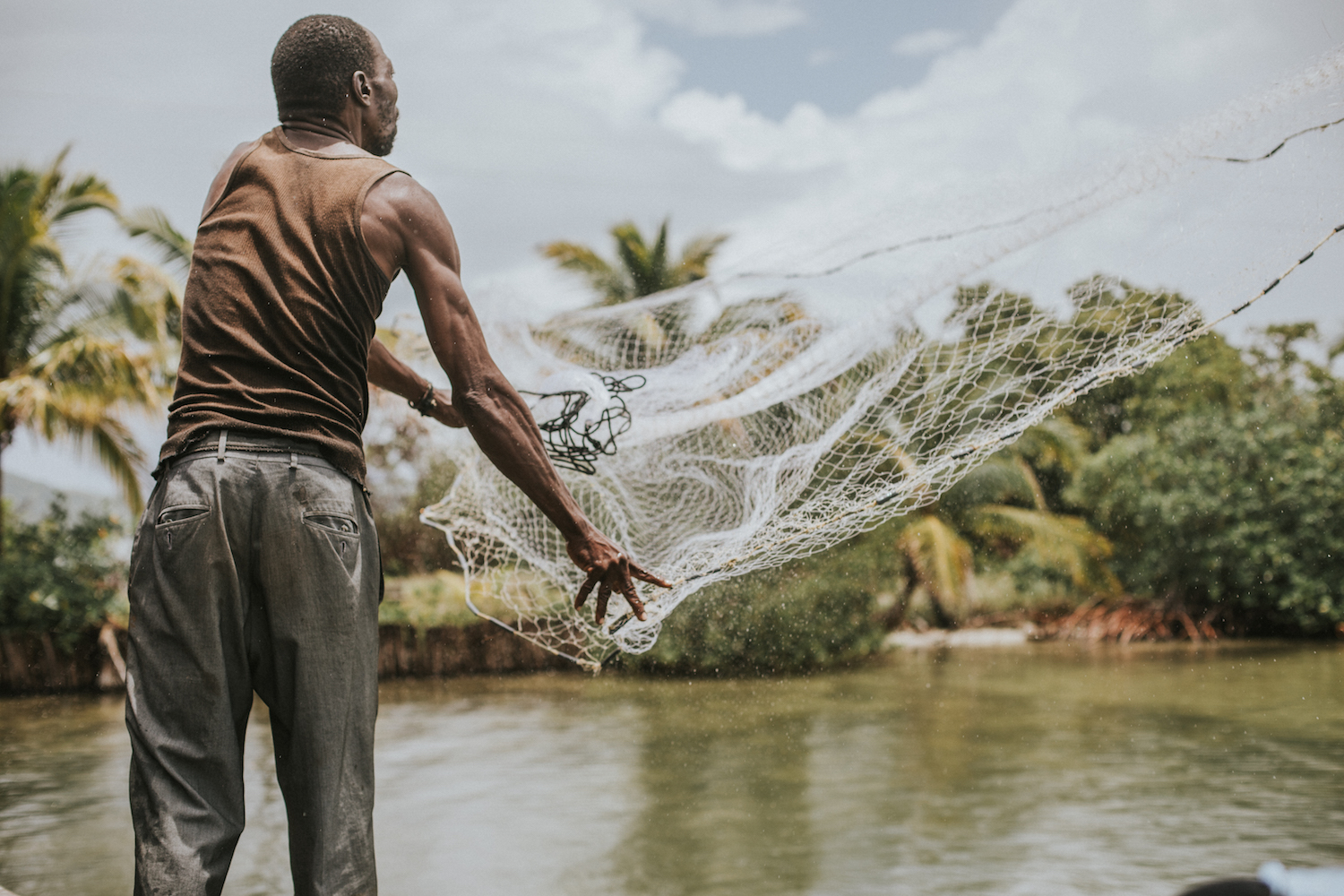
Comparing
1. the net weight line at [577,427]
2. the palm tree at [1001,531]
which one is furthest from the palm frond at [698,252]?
the net weight line at [577,427]

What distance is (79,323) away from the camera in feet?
42.6

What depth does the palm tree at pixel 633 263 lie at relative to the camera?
1767 centimetres

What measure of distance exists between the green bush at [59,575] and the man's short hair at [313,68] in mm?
11744

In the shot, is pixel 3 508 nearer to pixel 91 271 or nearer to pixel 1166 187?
pixel 91 271

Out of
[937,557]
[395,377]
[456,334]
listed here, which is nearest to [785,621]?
[937,557]

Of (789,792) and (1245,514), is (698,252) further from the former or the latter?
(789,792)

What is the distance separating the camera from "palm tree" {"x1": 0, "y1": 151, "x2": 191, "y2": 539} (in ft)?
40.0

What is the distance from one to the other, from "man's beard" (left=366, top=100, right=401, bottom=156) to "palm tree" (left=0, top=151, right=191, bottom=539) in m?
11.6

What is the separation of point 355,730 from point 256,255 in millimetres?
785

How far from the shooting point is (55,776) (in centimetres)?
735

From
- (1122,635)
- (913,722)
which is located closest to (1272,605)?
(1122,635)

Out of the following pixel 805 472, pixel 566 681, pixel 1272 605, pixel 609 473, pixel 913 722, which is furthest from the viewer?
pixel 1272 605

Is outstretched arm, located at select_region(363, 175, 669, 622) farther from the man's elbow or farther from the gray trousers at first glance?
the gray trousers

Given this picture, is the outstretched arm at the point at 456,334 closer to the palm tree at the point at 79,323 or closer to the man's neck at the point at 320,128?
the man's neck at the point at 320,128
